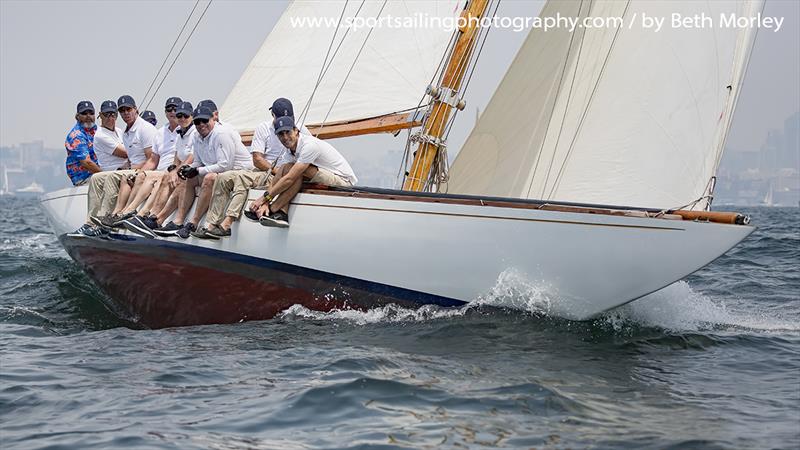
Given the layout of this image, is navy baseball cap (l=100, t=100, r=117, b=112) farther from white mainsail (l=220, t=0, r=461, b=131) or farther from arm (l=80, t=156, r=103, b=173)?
white mainsail (l=220, t=0, r=461, b=131)

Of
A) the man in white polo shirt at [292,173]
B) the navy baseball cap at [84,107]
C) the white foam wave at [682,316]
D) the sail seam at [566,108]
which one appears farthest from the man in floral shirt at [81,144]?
the white foam wave at [682,316]

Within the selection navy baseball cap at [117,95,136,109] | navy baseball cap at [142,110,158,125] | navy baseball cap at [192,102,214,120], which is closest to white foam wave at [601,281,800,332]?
navy baseball cap at [192,102,214,120]

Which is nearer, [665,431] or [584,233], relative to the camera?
[665,431]

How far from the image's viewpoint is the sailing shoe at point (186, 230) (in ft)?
30.9

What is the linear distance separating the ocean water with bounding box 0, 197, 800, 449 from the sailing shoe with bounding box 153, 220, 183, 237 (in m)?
1.05

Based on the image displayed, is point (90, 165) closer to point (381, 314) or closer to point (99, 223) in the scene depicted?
point (99, 223)

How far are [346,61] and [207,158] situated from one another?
257 cm

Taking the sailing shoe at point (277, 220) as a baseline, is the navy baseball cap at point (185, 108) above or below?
above

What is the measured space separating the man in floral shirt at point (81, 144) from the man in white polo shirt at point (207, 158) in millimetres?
2974

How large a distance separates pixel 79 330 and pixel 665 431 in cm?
573

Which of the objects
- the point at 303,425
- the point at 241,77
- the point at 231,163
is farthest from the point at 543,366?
the point at 241,77

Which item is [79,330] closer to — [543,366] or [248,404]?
[248,404]

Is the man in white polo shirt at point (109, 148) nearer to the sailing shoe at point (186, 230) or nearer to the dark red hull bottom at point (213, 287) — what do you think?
the dark red hull bottom at point (213, 287)

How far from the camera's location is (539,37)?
10242 millimetres
